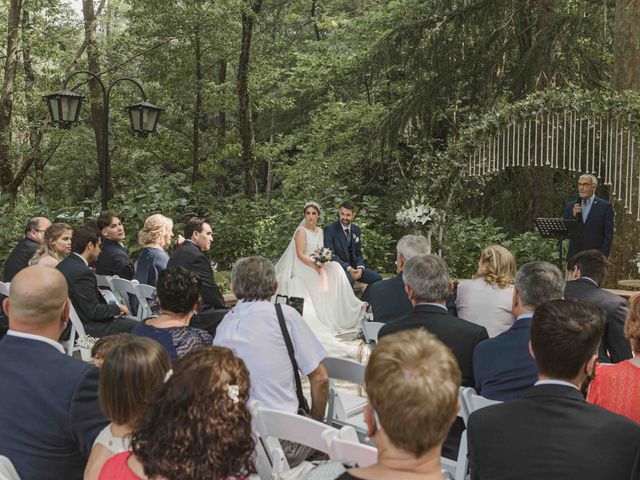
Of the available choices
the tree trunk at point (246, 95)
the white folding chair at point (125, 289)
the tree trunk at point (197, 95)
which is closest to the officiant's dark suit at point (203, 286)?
the white folding chair at point (125, 289)

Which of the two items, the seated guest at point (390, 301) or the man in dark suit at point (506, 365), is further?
the seated guest at point (390, 301)

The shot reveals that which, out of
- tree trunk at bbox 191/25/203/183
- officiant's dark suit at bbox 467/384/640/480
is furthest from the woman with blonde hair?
tree trunk at bbox 191/25/203/183

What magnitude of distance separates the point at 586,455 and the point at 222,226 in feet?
40.7

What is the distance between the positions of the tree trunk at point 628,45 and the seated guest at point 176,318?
8620 millimetres

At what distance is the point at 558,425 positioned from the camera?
2.15m

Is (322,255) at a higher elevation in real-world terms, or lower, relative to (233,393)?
lower

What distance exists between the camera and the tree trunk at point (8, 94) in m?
11.9

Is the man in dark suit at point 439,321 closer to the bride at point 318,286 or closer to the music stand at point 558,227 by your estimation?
the music stand at point 558,227

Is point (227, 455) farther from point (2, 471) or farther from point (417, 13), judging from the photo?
point (417, 13)

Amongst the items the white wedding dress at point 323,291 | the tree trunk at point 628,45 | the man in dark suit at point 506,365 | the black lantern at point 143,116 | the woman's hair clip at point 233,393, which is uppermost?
the tree trunk at point 628,45

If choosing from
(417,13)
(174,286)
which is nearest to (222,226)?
(417,13)

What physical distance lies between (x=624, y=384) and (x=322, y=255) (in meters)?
6.19

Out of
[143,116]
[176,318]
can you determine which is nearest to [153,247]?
[143,116]

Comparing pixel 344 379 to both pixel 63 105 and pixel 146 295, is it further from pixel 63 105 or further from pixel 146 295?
pixel 63 105
